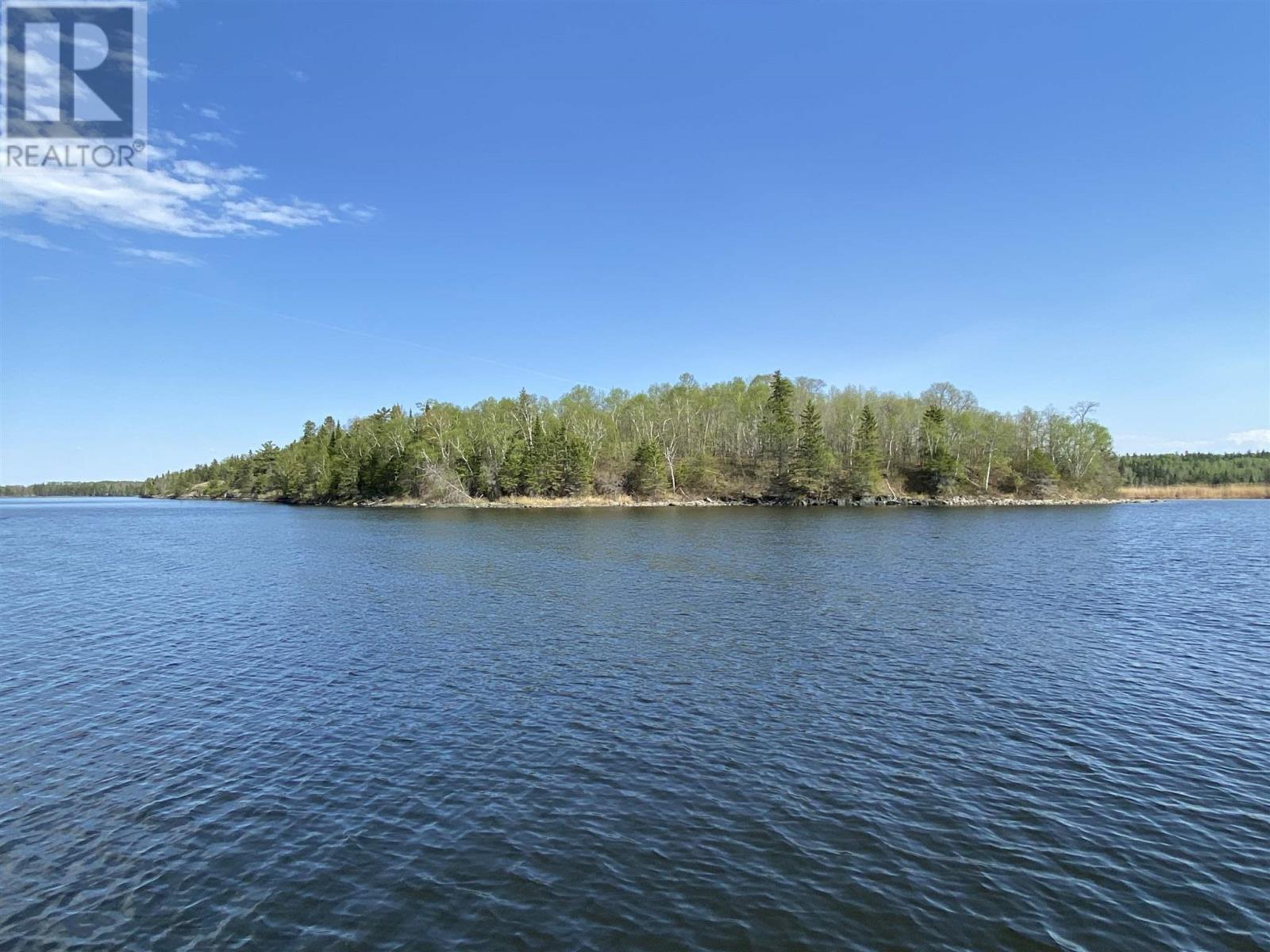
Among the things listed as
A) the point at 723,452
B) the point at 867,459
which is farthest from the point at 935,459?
the point at 723,452

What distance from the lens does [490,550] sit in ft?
193

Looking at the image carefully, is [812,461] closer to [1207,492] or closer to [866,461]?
[866,461]

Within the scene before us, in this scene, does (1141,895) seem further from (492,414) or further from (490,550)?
(492,414)

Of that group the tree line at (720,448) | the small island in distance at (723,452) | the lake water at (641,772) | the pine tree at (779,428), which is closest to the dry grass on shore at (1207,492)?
the small island in distance at (723,452)

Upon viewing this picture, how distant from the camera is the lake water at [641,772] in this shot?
10.4m

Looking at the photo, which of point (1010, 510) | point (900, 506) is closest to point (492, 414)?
point (900, 506)

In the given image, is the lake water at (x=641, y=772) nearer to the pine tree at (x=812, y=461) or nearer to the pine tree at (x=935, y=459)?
the pine tree at (x=812, y=461)

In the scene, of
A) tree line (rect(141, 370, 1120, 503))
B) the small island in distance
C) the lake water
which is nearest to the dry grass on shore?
the small island in distance

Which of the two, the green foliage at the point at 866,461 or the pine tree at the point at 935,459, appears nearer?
the green foliage at the point at 866,461

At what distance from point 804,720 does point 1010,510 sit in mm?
116060

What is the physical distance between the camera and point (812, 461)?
130 meters

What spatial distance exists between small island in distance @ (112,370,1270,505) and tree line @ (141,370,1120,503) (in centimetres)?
37

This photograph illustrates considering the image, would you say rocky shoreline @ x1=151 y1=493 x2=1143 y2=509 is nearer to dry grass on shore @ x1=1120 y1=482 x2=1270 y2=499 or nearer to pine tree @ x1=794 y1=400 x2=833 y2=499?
pine tree @ x1=794 y1=400 x2=833 y2=499

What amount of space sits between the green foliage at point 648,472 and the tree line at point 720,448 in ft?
1.13
